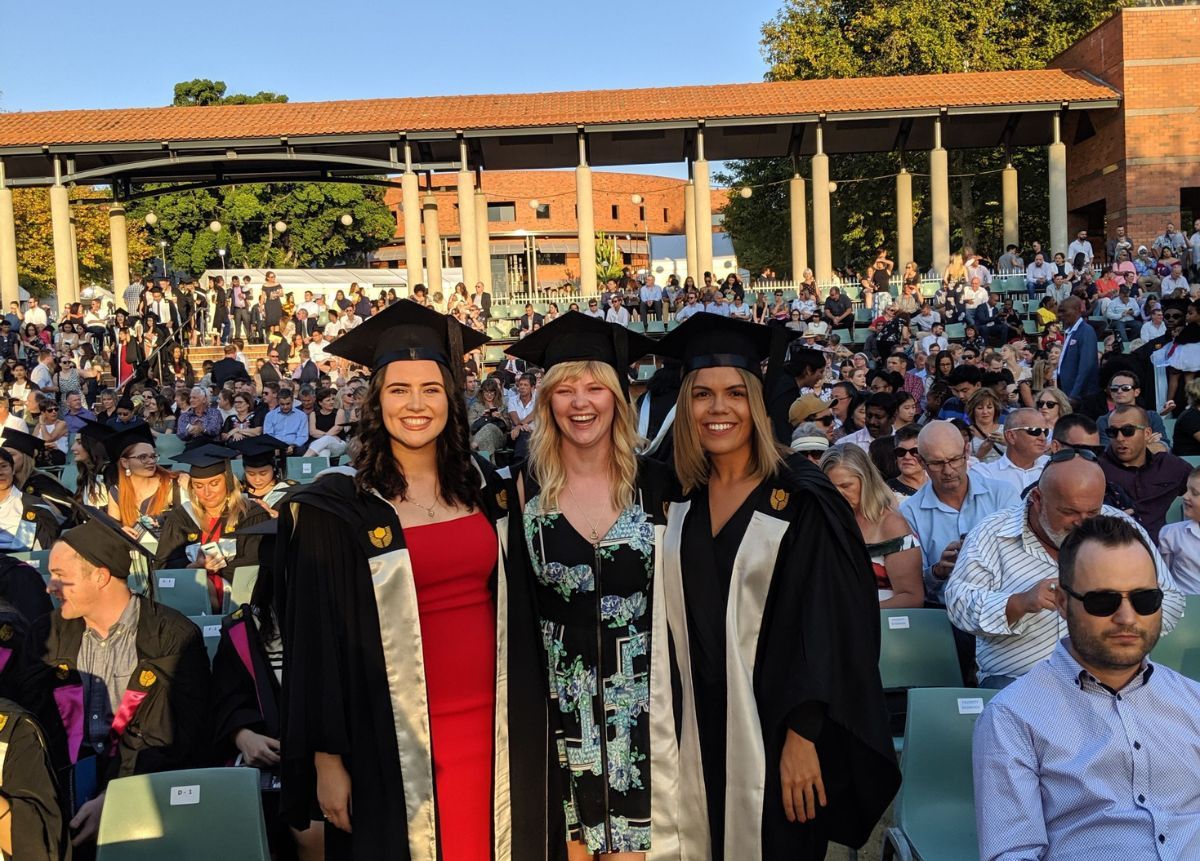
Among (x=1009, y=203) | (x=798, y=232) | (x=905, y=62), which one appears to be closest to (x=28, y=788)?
(x=798, y=232)

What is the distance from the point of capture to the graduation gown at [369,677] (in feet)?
Answer: 9.56

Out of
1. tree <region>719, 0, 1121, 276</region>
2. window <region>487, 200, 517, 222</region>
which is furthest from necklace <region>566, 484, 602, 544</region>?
window <region>487, 200, 517, 222</region>

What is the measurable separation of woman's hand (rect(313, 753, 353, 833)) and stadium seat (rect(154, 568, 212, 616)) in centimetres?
311

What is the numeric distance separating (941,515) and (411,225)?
A: 21.7 m

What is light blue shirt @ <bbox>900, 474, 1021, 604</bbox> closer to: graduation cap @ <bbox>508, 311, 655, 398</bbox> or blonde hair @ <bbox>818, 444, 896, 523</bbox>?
blonde hair @ <bbox>818, 444, 896, 523</bbox>

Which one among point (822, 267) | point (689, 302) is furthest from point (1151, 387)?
point (822, 267)

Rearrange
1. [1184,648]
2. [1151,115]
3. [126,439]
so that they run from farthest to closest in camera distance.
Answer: [1151,115] → [126,439] → [1184,648]

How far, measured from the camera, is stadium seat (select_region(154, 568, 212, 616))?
5824mm

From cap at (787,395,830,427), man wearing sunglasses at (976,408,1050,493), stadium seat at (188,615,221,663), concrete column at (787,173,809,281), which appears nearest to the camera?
stadium seat at (188,615,221,663)

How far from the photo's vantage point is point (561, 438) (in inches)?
124

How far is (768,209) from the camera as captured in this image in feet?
120

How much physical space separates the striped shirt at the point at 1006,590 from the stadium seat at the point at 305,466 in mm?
8446

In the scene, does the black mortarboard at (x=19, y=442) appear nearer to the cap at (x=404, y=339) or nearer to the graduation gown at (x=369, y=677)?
the cap at (x=404, y=339)

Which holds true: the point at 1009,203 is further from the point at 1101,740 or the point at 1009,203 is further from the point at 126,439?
the point at 1101,740
